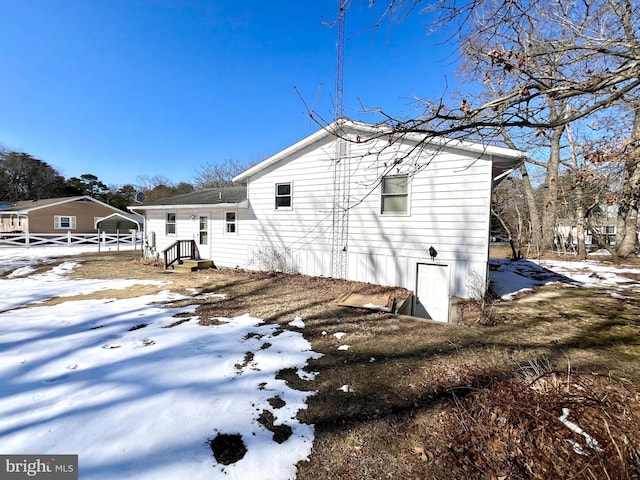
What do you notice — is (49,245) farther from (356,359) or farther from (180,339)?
(356,359)

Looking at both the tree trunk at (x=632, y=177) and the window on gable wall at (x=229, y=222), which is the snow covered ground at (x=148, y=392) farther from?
the window on gable wall at (x=229, y=222)

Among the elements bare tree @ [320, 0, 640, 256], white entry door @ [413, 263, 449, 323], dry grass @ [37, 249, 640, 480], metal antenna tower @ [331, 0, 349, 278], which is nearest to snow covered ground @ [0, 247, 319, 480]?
dry grass @ [37, 249, 640, 480]

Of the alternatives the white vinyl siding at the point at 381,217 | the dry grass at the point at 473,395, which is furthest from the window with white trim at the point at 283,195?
the dry grass at the point at 473,395

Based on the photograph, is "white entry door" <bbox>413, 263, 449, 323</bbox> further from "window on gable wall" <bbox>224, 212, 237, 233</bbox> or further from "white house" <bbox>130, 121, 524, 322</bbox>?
"window on gable wall" <bbox>224, 212, 237, 233</bbox>

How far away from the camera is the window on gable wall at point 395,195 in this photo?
7957 millimetres

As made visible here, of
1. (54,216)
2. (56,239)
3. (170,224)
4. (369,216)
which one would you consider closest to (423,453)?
(369,216)

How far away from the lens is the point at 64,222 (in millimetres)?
25172

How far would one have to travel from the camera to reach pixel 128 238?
25.9 metres

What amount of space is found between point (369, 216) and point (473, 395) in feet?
Answer: 19.8

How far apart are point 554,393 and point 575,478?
0.93m

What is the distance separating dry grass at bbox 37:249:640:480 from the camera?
2170 millimetres

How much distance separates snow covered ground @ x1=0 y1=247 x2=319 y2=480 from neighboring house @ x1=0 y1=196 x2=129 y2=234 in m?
25.2

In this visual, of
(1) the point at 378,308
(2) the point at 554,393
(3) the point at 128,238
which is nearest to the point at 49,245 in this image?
(3) the point at 128,238

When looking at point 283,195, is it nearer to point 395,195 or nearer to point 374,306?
point 395,195
